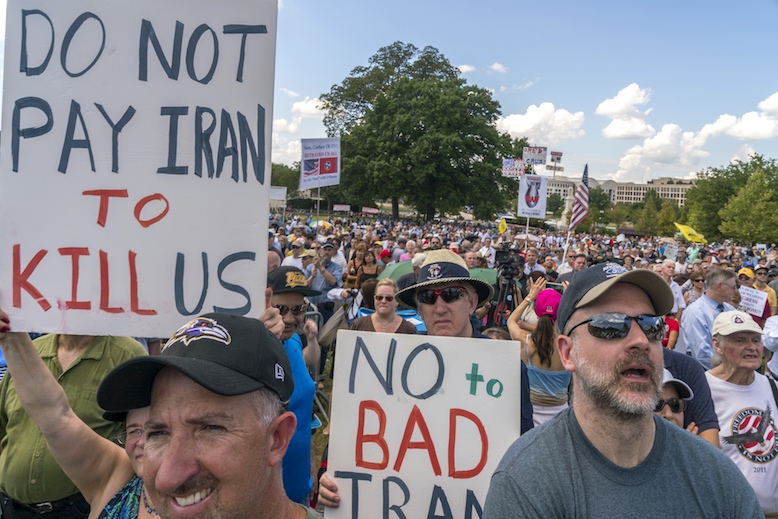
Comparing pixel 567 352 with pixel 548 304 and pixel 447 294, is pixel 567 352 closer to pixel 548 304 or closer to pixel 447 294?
pixel 447 294

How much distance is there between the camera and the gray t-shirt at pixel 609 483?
1456 mm

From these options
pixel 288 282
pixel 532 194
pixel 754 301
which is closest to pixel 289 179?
pixel 532 194

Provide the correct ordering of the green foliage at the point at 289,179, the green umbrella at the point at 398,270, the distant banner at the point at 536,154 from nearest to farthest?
the green umbrella at the point at 398,270, the distant banner at the point at 536,154, the green foliage at the point at 289,179

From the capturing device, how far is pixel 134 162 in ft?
6.88

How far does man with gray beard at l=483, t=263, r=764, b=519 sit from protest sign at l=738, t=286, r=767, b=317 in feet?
22.1

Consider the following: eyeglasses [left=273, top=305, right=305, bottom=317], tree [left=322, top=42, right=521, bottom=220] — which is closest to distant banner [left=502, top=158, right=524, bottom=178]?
tree [left=322, top=42, right=521, bottom=220]

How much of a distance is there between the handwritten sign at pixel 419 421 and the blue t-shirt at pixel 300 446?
665 millimetres

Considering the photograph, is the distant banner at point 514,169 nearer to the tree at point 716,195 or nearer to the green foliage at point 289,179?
the tree at point 716,195

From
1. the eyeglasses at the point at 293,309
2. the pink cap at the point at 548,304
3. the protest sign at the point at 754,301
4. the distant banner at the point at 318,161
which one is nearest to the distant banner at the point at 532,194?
the distant banner at the point at 318,161

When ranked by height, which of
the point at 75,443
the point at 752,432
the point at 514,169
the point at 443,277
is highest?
the point at 514,169

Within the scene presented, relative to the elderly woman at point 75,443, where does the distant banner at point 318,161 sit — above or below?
above

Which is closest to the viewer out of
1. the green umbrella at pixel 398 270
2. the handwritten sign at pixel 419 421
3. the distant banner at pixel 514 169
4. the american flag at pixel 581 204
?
the handwritten sign at pixel 419 421

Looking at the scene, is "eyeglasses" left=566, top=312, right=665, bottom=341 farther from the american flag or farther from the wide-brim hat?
the american flag

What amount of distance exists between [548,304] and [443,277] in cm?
137
